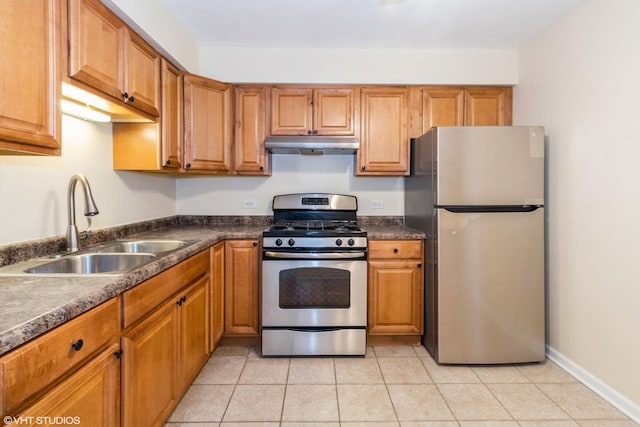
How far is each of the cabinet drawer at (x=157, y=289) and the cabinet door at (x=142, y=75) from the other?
0.98 m

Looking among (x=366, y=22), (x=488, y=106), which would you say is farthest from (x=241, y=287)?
(x=488, y=106)

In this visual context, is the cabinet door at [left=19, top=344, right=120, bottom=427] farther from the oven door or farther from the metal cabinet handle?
the oven door

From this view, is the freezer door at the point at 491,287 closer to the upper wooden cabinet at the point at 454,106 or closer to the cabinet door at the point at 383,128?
the cabinet door at the point at 383,128

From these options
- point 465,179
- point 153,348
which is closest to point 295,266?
point 153,348

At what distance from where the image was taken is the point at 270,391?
2016mm

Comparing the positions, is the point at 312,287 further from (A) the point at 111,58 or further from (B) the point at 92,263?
(A) the point at 111,58

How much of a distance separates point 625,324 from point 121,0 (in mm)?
3225

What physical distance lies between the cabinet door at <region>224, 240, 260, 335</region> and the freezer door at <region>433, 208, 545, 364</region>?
1365mm

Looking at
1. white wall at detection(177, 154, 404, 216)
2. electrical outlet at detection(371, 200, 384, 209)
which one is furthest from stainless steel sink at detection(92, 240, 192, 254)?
electrical outlet at detection(371, 200, 384, 209)

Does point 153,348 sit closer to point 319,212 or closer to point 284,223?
point 284,223

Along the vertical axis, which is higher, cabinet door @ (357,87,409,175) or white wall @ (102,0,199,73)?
white wall @ (102,0,199,73)

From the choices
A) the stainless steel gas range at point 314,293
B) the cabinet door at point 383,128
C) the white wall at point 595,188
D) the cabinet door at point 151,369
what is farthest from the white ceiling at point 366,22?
→ the cabinet door at point 151,369

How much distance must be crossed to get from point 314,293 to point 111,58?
1877 millimetres

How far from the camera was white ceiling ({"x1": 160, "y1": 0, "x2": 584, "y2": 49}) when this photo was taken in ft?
7.09
